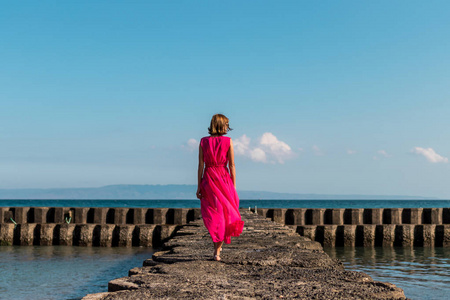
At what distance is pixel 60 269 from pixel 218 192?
5.52 metres

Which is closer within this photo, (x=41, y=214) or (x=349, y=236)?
(x=349, y=236)

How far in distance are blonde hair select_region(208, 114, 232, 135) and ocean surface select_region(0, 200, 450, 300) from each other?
3.52 metres

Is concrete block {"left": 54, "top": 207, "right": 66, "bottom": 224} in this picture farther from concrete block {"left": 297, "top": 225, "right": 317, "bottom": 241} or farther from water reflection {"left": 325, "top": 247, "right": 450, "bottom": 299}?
water reflection {"left": 325, "top": 247, "right": 450, "bottom": 299}

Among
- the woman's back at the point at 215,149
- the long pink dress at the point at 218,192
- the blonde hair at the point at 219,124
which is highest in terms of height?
the blonde hair at the point at 219,124

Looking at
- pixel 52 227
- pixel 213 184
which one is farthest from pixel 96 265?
pixel 213 184

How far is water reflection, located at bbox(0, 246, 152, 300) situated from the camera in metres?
7.39

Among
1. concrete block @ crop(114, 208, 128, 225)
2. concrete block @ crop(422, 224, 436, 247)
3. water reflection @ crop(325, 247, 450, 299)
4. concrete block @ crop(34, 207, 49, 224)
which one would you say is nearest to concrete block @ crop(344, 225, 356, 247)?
water reflection @ crop(325, 247, 450, 299)

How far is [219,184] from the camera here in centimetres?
515

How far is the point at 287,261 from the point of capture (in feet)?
16.1

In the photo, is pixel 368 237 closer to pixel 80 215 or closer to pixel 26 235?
pixel 26 235

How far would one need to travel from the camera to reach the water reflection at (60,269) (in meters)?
7.39

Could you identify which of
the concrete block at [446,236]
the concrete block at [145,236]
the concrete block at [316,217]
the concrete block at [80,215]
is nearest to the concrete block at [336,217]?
the concrete block at [316,217]

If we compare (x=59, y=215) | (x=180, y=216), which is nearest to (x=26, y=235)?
(x=59, y=215)

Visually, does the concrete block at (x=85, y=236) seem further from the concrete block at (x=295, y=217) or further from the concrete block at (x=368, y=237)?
Result: the concrete block at (x=368, y=237)
